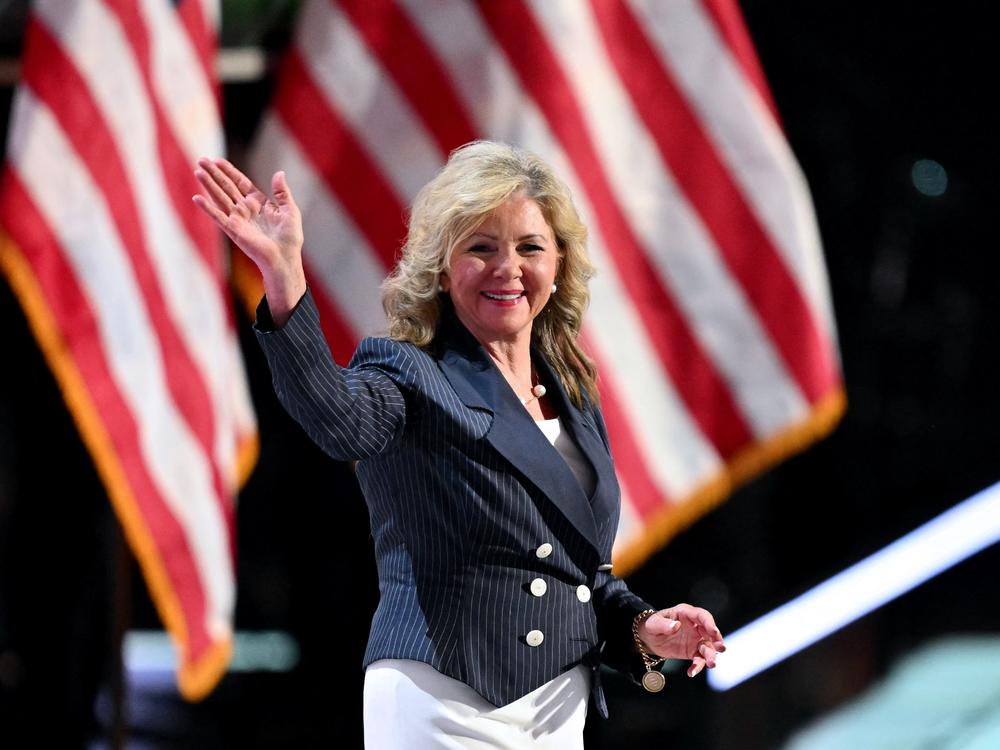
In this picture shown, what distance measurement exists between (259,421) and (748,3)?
6.21 ft

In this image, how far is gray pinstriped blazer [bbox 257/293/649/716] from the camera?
1561mm

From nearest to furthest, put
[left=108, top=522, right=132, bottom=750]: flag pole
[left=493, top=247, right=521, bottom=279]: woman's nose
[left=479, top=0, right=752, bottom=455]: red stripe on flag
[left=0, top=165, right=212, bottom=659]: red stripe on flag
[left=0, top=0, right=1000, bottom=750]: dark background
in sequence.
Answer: [left=493, top=247, right=521, bottom=279]: woman's nose → [left=0, top=165, right=212, bottom=659]: red stripe on flag → [left=479, top=0, right=752, bottom=455]: red stripe on flag → [left=108, top=522, right=132, bottom=750]: flag pole → [left=0, top=0, right=1000, bottom=750]: dark background

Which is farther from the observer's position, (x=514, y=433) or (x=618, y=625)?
(x=618, y=625)

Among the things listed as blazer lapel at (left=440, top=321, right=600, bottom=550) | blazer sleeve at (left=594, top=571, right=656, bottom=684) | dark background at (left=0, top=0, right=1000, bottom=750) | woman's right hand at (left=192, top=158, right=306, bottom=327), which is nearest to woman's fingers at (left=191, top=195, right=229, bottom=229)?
woman's right hand at (left=192, top=158, right=306, bottom=327)

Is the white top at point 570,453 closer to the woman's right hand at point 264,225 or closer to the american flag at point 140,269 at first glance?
the woman's right hand at point 264,225

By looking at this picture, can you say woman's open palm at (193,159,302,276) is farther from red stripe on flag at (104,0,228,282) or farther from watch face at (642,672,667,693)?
red stripe on flag at (104,0,228,282)

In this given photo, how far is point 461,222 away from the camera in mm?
1632

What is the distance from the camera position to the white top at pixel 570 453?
1.68m

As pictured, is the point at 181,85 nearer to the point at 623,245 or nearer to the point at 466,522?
the point at 623,245

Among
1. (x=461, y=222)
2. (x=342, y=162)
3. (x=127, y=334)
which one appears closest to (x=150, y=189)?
(x=127, y=334)

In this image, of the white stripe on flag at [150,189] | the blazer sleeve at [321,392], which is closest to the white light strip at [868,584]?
the white stripe on flag at [150,189]

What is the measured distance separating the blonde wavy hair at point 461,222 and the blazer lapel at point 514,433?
0.06m

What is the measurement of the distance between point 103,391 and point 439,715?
155cm

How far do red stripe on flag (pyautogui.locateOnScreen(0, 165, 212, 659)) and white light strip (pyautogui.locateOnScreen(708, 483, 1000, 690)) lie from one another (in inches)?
66.5
